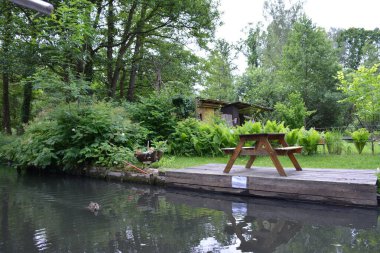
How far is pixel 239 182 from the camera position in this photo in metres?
6.25

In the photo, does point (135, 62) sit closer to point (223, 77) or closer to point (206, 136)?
point (206, 136)

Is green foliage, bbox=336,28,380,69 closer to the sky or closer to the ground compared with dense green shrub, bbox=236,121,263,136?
closer to the sky

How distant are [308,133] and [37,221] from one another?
26.1 feet

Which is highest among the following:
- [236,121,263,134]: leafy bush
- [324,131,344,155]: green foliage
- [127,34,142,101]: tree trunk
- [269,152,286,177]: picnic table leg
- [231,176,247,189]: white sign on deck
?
[127,34,142,101]: tree trunk

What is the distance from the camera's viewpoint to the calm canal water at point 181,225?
12.6ft

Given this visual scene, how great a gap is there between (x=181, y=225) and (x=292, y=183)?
7.21 ft

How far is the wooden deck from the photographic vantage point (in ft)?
16.4

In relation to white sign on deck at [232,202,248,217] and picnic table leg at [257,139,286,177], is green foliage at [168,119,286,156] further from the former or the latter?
white sign on deck at [232,202,248,217]

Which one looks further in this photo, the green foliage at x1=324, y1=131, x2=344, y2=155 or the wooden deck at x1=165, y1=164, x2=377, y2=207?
the green foliage at x1=324, y1=131, x2=344, y2=155

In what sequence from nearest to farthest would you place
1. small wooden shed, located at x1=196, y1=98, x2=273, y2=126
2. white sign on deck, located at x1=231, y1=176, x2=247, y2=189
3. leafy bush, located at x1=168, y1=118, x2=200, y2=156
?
white sign on deck, located at x1=231, y1=176, x2=247, y2=189
leafy bush, located at x1=168, y1=118, x2=200, y2=156
small wooden shed, located at x1=196, y1=98, x2=273, y2=126

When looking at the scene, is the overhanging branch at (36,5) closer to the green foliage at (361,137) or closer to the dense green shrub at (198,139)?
the dense green shrub at (198,139)

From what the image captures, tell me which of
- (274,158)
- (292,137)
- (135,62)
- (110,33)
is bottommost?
(274,158)

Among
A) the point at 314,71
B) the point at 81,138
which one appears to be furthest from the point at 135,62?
the point at 314,71

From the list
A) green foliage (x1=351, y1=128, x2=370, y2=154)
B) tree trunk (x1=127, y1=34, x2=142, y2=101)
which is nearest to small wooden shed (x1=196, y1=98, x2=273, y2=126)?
tree trunk (x1=127, y1=34, x2=142, y2=101)
